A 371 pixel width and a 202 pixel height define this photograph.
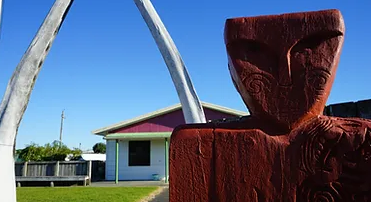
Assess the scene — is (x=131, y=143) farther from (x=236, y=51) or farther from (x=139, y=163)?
(x=236, y=51)

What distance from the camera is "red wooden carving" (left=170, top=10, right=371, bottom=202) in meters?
1.39

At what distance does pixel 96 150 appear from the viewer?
55.3 m

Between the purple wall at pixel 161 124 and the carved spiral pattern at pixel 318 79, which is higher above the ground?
the purple wall at pixel 161 124

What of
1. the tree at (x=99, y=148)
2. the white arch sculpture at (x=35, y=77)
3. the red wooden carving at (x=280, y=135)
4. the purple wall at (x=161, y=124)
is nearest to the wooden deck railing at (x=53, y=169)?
the purple wall at (x=161, y=124)

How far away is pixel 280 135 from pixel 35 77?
4.82 meters

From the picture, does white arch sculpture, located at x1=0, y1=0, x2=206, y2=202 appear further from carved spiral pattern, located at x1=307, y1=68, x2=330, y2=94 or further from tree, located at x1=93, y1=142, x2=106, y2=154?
tree, located at x1=93, y1=142, x2=106, y2=154

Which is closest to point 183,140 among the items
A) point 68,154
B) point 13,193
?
point 13,193

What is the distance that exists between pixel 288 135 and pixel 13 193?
452cm

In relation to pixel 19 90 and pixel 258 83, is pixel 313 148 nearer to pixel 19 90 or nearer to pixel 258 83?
pixel 258 83

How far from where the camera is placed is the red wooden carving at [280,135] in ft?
4.55

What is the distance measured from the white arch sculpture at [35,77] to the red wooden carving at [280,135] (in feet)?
13.8

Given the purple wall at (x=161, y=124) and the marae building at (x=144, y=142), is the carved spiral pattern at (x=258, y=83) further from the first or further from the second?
the purple wall at (x=161, y=124)

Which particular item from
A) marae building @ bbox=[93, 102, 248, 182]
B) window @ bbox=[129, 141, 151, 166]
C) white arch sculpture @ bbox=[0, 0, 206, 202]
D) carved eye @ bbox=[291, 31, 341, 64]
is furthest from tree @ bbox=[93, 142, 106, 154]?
carved eye @ bbox=[291, 31, 341, 64]

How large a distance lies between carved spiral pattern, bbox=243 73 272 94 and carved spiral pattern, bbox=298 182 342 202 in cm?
39
